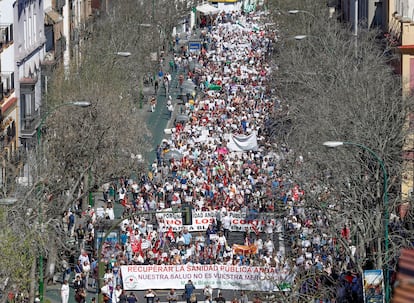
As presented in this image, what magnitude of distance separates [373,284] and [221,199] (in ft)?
71.4

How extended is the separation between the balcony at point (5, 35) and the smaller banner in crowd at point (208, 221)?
1165 centimetres

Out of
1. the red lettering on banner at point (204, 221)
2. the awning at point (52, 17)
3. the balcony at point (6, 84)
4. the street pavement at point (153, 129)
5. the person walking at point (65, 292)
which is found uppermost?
the awning at point (52, 17)

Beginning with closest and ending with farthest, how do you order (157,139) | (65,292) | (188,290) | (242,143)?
(65,292) → (188,290) → (242,143) → (157,139)

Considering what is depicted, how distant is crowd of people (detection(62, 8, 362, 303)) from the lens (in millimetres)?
41469

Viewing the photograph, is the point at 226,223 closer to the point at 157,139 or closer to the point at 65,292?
the point at 65,292

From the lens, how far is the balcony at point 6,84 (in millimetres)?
55250

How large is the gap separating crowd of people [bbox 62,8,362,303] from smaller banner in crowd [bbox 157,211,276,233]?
23cm

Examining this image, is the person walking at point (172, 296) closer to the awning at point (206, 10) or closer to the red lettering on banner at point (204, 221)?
the red lettering on banner at point (204, 221)

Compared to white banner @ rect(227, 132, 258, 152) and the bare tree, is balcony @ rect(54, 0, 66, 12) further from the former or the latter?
the bare tree

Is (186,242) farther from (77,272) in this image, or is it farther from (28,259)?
(28,259)

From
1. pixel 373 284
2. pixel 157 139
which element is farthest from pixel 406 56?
pixel 373 284

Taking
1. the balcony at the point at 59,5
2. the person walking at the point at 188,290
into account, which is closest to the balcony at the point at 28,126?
the balcony at the point at 59,5

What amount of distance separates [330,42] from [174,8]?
128 feet

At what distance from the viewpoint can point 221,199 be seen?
5375 cm
